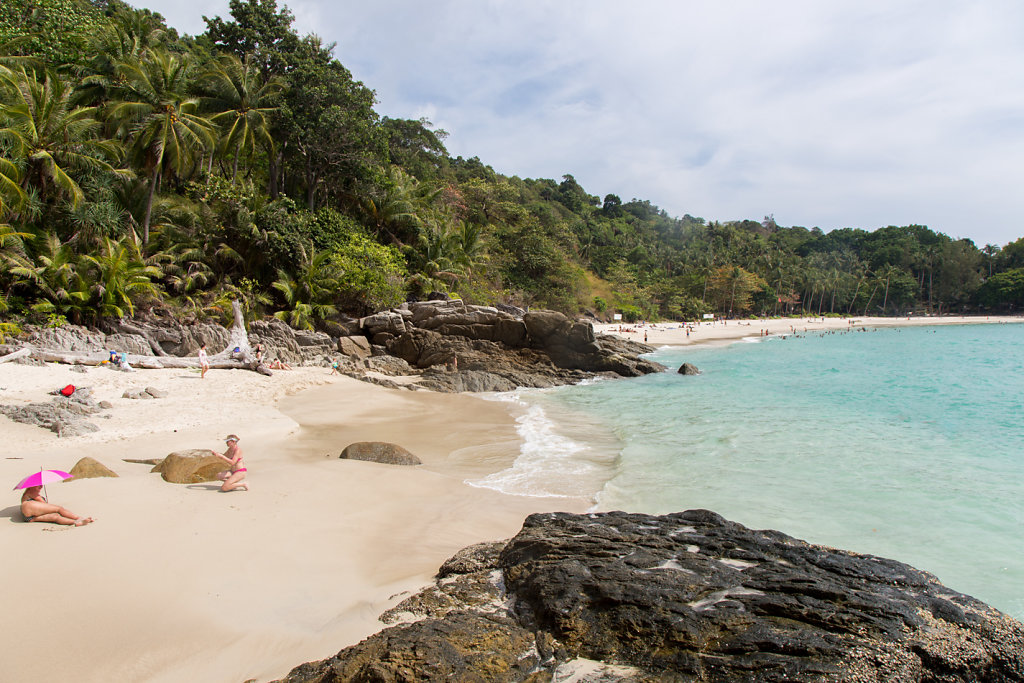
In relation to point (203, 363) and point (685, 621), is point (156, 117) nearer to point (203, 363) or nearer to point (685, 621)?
point (203, 363)

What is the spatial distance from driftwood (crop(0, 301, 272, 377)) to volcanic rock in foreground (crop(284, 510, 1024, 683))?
14.0m

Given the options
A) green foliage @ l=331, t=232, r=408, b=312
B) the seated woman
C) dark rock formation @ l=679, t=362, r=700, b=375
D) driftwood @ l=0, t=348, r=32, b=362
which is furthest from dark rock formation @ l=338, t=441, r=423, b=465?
dark rock formation @ l=679, t=362, r=700, b=375

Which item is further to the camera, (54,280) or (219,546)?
(54,280)

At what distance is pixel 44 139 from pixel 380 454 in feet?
58.5

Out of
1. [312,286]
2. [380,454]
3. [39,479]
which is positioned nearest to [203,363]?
[312,286]

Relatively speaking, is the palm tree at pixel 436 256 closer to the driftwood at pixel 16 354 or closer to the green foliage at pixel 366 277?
the green foliage at pixel 366 277

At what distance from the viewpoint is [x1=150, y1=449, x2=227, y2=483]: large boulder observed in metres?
6.48

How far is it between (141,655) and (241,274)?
2206cm

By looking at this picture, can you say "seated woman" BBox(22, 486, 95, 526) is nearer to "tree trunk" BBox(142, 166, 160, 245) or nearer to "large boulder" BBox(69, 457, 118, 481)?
"large boulder" BBox(69, 457, 118, 481)

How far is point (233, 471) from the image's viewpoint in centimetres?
652

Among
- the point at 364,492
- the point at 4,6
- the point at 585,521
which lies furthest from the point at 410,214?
the point at 585,521

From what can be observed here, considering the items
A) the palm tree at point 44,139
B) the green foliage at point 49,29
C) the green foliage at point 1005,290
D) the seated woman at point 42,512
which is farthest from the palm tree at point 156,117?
the green foliage at point 1005,290

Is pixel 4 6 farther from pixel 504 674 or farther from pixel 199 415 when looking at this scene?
pixel 504 674

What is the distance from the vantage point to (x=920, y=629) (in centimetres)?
310
